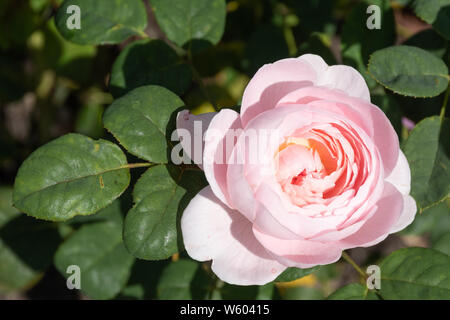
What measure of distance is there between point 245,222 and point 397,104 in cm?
68

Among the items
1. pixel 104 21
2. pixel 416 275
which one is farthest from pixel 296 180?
pixel 104 21

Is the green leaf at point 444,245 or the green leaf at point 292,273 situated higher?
the green leaf at point 292,273

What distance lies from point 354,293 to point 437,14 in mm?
698

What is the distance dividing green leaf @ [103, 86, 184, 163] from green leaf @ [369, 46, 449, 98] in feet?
1.51

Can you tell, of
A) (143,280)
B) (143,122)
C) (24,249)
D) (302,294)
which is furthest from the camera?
(302,294)

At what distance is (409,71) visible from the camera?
1104 millimetres

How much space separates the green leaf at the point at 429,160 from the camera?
1.08 m

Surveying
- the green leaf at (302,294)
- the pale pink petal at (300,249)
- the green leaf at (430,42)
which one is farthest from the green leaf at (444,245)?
the pale pink petal at (300,249)

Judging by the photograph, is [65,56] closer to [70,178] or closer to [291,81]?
[70,178]

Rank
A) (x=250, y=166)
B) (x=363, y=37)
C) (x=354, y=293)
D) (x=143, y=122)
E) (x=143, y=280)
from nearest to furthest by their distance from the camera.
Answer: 1. (x=250, y=166)
2. (x=143, y=122)
3. (x=354, y=293)
4. (x=363, y=37)
5. (x=143, y=280)

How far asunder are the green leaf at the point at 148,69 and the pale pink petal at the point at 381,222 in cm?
62

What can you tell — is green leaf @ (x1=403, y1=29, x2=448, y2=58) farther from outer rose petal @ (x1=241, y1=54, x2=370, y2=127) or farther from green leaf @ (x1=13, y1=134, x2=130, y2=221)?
green leaf @ (x1=13, y1=134, x2=130, y2=221)

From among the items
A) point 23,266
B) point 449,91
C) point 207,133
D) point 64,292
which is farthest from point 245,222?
point 64,292

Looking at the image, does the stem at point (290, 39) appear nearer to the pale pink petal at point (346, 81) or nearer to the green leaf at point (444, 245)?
the green leaf at point (444, 245)
